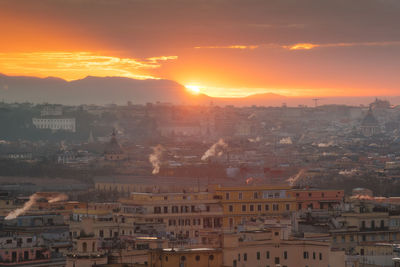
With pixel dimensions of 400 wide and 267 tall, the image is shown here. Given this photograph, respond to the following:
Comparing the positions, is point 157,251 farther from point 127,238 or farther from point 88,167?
point 88,167

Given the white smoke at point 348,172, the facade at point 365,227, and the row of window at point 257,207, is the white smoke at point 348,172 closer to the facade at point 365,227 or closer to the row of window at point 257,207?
the row of window at point 257,207

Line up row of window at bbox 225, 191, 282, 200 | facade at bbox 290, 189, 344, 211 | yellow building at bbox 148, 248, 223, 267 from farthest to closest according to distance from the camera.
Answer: facade at bbox 290, 189, 344, 211 < row of window at bbox 225, 191, 282, 200 < yellow building at bbox 148, 248, 223, 267

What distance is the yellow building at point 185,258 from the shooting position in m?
33.8

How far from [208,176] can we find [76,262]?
68.8 m

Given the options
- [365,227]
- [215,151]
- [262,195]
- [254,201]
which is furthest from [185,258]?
[215,151]

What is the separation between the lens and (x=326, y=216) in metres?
52.4

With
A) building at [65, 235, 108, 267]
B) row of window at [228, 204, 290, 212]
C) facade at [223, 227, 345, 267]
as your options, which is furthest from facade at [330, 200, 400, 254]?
building at [65, 235, 108, 267]

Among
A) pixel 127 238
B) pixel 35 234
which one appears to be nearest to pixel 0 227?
pixel 35 234

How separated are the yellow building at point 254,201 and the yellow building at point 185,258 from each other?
70.4ft

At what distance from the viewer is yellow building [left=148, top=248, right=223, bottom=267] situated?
33750mm

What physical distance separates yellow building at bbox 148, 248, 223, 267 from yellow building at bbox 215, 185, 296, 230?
21446 mm

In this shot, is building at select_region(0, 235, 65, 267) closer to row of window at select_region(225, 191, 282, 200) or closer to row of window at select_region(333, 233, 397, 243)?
row of window at select_region(333, 233, 397, 243)

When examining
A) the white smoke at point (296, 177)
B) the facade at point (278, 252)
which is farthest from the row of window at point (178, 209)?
the white smoke at point (296, 177)

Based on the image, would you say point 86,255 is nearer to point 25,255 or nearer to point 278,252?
point 25,255
